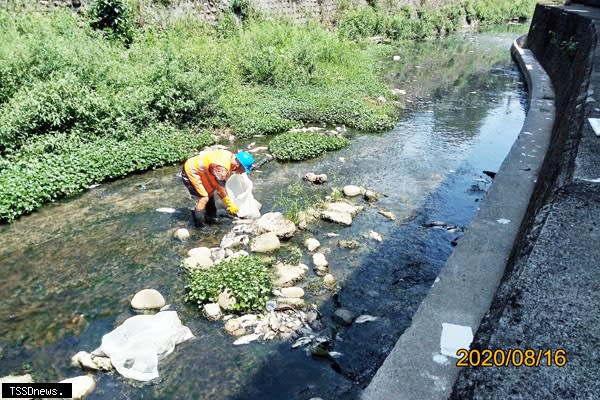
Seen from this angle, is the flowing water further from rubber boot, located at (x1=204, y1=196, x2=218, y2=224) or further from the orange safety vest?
the orange safety vest

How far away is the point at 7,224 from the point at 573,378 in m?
7.16

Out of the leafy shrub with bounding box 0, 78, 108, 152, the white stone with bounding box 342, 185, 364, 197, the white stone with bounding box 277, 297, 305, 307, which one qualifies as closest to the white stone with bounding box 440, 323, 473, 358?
the white stone with bounding box 277, 297, 305, 307

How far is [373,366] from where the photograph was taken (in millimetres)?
4117

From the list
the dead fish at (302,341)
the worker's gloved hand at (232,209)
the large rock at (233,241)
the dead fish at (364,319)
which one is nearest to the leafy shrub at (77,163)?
the worker's gloved hand at (232,209)

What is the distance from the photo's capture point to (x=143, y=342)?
4.12 m

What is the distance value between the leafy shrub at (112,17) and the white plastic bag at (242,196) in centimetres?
844

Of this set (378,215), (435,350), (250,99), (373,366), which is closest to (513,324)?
(435,350)

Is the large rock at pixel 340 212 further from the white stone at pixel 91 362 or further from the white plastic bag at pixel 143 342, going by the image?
the white stone at pixel 91 362

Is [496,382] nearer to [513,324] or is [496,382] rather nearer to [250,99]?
[513,324]

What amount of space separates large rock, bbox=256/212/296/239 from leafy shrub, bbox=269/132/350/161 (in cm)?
276

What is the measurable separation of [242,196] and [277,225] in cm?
73

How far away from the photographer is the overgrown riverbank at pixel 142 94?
7.59 metres

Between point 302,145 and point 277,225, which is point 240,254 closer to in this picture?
point 277,225

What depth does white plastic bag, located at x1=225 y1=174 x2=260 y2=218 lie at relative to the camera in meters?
6.48
